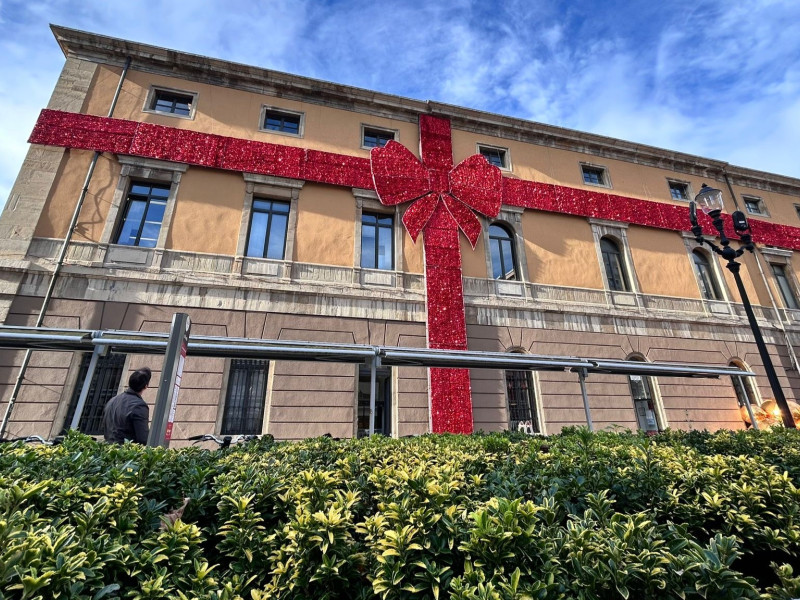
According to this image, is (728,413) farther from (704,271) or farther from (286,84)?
(286,84)

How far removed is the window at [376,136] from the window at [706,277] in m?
14.7

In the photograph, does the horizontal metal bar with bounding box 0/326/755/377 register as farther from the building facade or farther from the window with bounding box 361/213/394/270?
the window with bounding box 361/213/394/270

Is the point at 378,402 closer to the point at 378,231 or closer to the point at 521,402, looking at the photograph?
the point at 521,402

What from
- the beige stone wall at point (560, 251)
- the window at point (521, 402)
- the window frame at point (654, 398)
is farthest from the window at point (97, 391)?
the window frame at point (654, 398)

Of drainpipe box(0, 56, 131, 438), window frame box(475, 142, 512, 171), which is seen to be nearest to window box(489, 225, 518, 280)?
window frame box(475, 142, 512, 171)

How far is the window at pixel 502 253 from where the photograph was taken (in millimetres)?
14352

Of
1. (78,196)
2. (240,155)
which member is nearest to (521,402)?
(240,155)

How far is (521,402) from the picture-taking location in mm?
12820

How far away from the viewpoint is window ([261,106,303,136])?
13.6m

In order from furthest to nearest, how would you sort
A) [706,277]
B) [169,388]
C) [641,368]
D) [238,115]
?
[706,277] < [238,115] < [641,368] < [169,388]

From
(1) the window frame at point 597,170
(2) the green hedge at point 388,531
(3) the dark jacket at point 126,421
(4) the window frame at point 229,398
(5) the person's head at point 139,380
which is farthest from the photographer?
(1) the window frame at point 597,170

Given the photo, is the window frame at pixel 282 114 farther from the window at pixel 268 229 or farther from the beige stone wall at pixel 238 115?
the window at pixel 268 229

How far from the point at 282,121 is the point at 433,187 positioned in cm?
609

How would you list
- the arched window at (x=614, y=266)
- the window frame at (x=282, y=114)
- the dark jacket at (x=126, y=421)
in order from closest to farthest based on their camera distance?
the dark jacket at (x=126, y=421) → the window frame at (x=282, y=114) → the arched window at (x=614, y=266)
